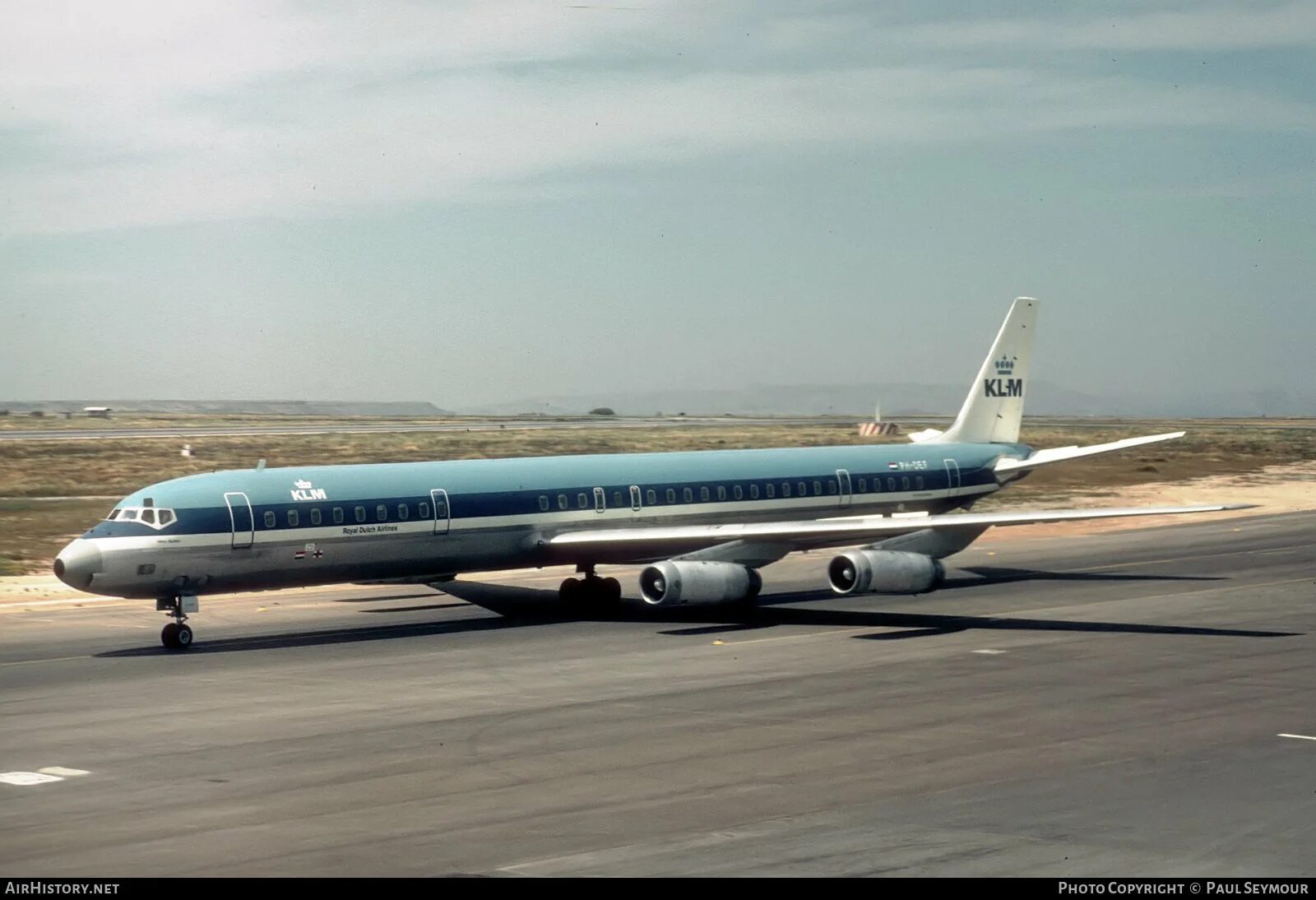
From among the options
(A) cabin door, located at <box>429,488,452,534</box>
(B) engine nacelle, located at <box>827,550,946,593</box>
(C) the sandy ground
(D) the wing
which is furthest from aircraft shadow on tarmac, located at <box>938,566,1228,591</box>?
(A) cabin door, located at <box>429,488,452,534</box>

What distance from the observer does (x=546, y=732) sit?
25406mm

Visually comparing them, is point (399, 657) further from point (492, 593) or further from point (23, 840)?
point (23, 840)

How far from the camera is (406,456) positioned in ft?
383

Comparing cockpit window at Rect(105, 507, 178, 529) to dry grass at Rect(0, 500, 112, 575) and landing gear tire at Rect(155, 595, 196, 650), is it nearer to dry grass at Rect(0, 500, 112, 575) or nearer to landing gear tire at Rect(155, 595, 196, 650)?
landing gear tire at Rect(155, 595, 196, 650)

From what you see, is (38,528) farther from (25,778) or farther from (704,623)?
(25,778)

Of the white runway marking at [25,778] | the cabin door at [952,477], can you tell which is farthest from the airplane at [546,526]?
the white runway marking at [25,778]

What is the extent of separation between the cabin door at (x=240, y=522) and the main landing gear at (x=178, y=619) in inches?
61.9

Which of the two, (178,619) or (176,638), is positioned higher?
(178,619)

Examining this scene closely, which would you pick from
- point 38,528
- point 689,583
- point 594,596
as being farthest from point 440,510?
point 38,528

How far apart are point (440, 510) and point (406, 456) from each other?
3095 inches

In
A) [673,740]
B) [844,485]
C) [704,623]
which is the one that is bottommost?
[704,623]

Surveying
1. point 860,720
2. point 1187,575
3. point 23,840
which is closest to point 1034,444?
point 1187,575

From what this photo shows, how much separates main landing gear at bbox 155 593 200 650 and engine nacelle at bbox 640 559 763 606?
10416mm

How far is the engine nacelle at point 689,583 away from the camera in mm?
38656
